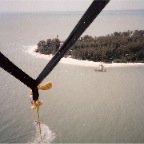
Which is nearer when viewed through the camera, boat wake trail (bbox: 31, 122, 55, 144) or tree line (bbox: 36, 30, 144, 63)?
boat wake trail (bbox: 31, 122, 55, 144)

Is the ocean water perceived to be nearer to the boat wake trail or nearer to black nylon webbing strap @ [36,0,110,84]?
the boat wake trail

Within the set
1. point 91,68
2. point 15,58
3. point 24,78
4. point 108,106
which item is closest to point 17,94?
point 108,106

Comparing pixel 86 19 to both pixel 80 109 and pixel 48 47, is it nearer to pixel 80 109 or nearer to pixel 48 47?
pixel 80 109

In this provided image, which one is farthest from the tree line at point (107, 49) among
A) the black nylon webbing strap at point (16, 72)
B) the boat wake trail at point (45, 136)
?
the black nylon webbing strap at point (16, 72)

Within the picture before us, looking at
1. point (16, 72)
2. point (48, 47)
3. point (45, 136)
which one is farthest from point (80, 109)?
point (48, 47)

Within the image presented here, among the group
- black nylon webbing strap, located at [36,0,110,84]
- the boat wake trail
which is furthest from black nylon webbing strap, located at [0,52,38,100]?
the boat wake trail
